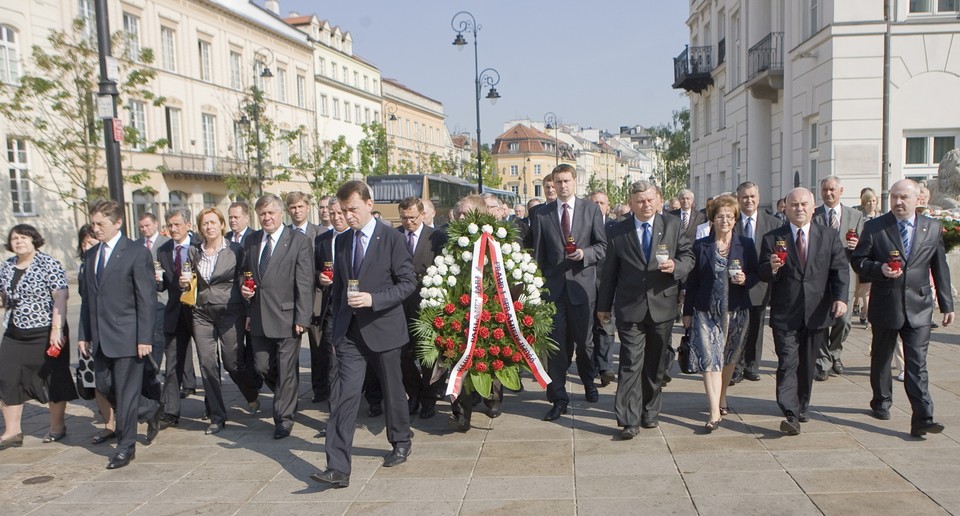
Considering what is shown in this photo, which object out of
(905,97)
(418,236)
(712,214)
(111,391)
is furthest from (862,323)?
(111,391)

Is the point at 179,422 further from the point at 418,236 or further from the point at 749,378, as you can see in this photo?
the point at 749,378

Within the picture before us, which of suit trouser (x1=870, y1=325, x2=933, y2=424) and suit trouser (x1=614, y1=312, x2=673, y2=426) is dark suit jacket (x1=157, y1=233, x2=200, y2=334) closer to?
suit trouser (x1=614, y1=312, x2=673, y2=426)

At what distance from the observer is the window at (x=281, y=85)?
Result: 159ft

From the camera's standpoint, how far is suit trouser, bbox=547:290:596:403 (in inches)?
272

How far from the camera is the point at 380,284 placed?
551cm

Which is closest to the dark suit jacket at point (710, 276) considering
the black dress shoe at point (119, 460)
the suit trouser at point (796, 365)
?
the suit trouser at point (796, 365)

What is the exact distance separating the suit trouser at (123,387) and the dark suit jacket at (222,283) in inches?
33.6

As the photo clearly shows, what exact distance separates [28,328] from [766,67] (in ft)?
67.4

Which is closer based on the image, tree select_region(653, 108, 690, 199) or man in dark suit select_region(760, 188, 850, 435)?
man in dark suit select_region(760, 188, 850, 435)

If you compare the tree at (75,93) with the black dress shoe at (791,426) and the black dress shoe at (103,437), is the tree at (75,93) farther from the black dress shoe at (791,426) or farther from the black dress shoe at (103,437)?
the black dress shoe at (791,426)

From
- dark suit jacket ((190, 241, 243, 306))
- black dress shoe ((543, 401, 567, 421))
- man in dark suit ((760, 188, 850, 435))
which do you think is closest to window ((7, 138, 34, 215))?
dark suit jacket ((190, 241, 243, 306))

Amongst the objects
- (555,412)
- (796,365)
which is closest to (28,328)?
(555,412)

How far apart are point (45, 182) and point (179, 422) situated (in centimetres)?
2485

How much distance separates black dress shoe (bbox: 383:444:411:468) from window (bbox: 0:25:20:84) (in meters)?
25.6
